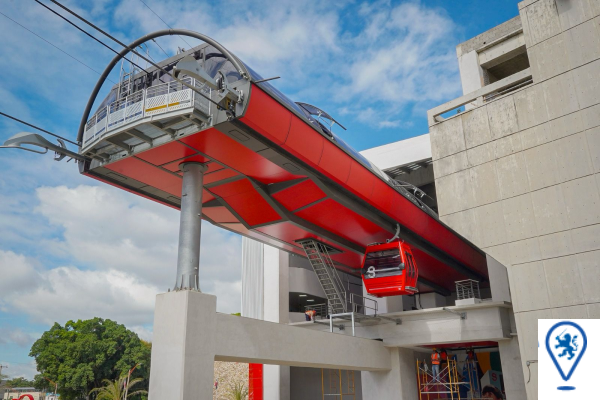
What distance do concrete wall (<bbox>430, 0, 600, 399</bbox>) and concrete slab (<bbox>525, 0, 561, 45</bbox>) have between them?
1.1 inches

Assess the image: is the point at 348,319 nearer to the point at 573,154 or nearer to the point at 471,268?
the point at 471,268

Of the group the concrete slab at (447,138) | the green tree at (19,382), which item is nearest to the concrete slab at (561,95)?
the concrete slab at (447,138)

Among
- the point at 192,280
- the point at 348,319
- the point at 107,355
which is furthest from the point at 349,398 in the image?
the point at 107,355

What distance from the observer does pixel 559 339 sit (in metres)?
8.78

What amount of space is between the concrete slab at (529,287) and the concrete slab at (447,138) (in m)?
4.11

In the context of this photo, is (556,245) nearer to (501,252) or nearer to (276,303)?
(501,252)

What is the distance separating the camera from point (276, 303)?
23359mm

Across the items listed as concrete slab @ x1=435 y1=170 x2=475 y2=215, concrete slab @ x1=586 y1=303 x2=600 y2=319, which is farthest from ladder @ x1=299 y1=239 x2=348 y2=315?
concrete slab @ x1=586 y1=303 x2=600 y2=319

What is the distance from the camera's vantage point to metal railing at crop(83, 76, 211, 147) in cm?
1038

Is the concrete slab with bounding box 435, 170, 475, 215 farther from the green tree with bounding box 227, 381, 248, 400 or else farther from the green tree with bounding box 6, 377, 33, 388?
the green tree with bounding box 6, 377, 33, 388

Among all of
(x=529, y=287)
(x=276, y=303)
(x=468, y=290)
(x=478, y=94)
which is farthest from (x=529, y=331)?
(x=276, y=303)

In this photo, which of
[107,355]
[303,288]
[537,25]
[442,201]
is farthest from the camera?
[107,355]

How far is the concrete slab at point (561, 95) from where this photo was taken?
12203mm

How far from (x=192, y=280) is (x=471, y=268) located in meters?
17.5
